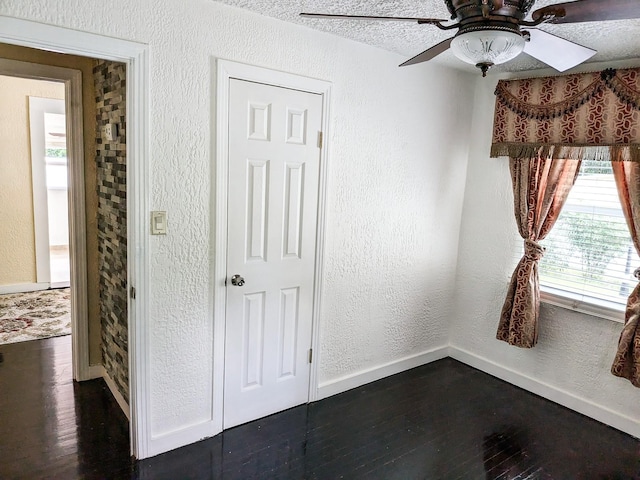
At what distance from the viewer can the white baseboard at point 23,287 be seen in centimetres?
510

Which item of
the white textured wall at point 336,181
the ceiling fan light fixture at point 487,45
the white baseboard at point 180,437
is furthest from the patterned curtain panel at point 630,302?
the white baseboard at point 180,437

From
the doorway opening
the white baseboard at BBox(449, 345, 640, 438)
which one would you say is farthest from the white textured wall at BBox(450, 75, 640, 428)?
the doorway opening

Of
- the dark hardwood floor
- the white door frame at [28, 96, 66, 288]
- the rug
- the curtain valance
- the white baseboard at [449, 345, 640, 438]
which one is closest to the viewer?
the dark hardwood floor

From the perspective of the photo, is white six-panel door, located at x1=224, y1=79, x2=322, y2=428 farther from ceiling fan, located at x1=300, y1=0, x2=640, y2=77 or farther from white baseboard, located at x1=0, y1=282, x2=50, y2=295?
white baseboard, located at x1=0, y1=282, x2=50, y2=295

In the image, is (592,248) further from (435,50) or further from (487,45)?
(487,45)

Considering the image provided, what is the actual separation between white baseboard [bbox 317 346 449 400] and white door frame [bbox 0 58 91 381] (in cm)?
163

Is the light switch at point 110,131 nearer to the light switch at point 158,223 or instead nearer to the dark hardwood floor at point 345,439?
the light switch at point 158,223

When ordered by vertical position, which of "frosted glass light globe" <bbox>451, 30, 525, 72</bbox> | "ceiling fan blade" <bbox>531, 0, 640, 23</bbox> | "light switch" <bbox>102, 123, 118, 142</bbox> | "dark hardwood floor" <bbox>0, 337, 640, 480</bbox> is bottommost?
"dark hardwood floor" <bbox>0, 337, 640, 480</bbox>

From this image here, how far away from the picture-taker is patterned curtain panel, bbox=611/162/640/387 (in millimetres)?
2732

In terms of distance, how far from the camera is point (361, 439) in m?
2.67

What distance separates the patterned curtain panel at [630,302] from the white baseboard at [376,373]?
131 centimetres

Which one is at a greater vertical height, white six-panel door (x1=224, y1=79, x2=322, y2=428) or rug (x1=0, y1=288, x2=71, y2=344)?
white six-panel door (x1=224, y1=79, x2=322, y2=428)

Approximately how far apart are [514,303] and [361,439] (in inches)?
57.3

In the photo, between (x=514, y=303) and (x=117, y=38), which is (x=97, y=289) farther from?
(x=514, y=303)
